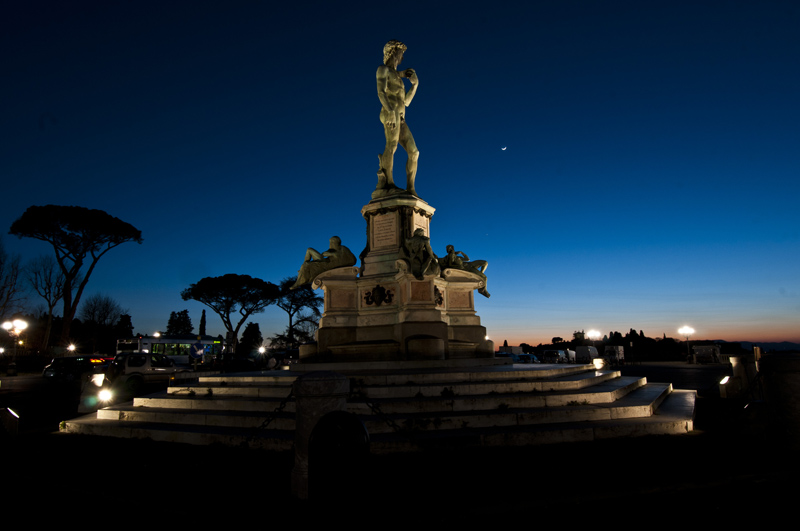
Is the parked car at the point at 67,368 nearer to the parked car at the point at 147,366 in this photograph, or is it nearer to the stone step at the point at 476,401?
the parked car at the point at 147,366

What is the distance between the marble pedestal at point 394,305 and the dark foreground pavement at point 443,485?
510 centimetres

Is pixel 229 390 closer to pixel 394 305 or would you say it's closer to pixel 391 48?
pixel 394 305

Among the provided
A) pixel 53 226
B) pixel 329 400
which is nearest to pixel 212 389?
pixel 329 400

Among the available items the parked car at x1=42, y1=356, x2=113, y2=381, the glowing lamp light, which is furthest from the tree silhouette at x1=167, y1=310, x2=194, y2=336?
the glowing lamp light

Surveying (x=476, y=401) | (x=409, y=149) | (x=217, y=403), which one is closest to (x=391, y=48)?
(x=409, y=149)

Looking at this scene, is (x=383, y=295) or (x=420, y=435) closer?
(x=420, y=435)

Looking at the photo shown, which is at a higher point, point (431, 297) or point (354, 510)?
point (431, 297)

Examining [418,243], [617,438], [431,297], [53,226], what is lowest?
[617,438]

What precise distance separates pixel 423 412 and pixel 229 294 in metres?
49.0

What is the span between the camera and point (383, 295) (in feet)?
38.5

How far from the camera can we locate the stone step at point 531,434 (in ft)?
18.9

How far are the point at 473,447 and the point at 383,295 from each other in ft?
20.3

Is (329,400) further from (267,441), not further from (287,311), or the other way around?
(287,311)

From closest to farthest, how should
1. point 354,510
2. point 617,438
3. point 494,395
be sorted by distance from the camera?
point 354,510, point 617,438, point 494,395
